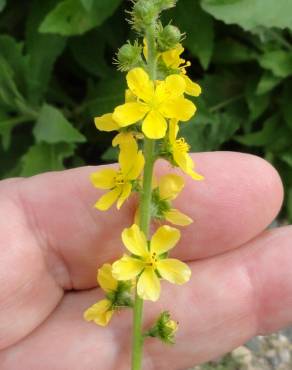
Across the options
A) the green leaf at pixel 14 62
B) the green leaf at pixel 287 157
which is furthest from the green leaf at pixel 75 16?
the green leaf at pixel 287 157

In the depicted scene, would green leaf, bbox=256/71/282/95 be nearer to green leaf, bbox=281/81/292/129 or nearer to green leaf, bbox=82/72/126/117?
green leaf, bbox=281/81/292/129

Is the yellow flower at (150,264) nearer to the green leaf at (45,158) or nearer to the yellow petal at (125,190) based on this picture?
the yellow petal at (125,190)

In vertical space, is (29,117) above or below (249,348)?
above

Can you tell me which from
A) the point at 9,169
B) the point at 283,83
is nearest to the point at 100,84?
the point at 9,169

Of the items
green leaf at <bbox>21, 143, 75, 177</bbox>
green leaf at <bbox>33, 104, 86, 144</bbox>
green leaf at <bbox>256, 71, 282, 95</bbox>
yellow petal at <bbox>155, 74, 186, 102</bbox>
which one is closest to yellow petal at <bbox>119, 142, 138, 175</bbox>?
yellow petal at <bbox>155, 74, 186, 102</bbox>

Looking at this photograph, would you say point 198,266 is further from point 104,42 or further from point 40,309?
point 104,42
